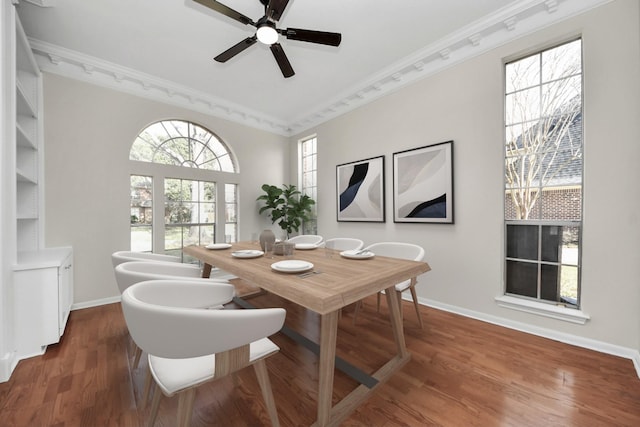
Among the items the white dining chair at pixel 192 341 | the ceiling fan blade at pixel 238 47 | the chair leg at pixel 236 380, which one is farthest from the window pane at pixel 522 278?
the ceiling fan blade at pixel 238 47

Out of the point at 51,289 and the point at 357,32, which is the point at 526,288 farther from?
the point at 51,289

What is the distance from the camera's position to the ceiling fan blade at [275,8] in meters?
1.73

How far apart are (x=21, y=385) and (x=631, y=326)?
14.5ft

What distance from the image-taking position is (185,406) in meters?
0.94

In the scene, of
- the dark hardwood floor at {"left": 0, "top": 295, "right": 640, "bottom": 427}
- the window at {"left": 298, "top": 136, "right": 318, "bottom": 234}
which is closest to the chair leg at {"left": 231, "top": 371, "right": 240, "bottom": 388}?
the dark hardwood floor at {"left": 0, "top": 295, "right": 640, "bottom": 427}

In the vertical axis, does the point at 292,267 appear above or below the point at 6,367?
above

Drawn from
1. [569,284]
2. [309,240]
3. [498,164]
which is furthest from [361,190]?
[569,284]

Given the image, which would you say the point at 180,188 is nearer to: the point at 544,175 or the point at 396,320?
the point at 396,320

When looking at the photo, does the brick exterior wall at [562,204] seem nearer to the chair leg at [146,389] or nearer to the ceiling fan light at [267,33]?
the ceiling fan light at [267,33]

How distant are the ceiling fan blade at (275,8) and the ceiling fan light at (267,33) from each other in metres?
0.08

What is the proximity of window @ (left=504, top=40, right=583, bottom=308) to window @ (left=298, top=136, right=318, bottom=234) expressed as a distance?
300 centimetres

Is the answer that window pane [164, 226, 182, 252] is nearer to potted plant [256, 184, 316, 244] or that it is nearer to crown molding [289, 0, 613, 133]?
potted plant [256, 184, 316, 244]

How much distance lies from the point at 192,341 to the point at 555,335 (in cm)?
292

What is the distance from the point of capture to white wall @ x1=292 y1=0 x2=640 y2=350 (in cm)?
184
